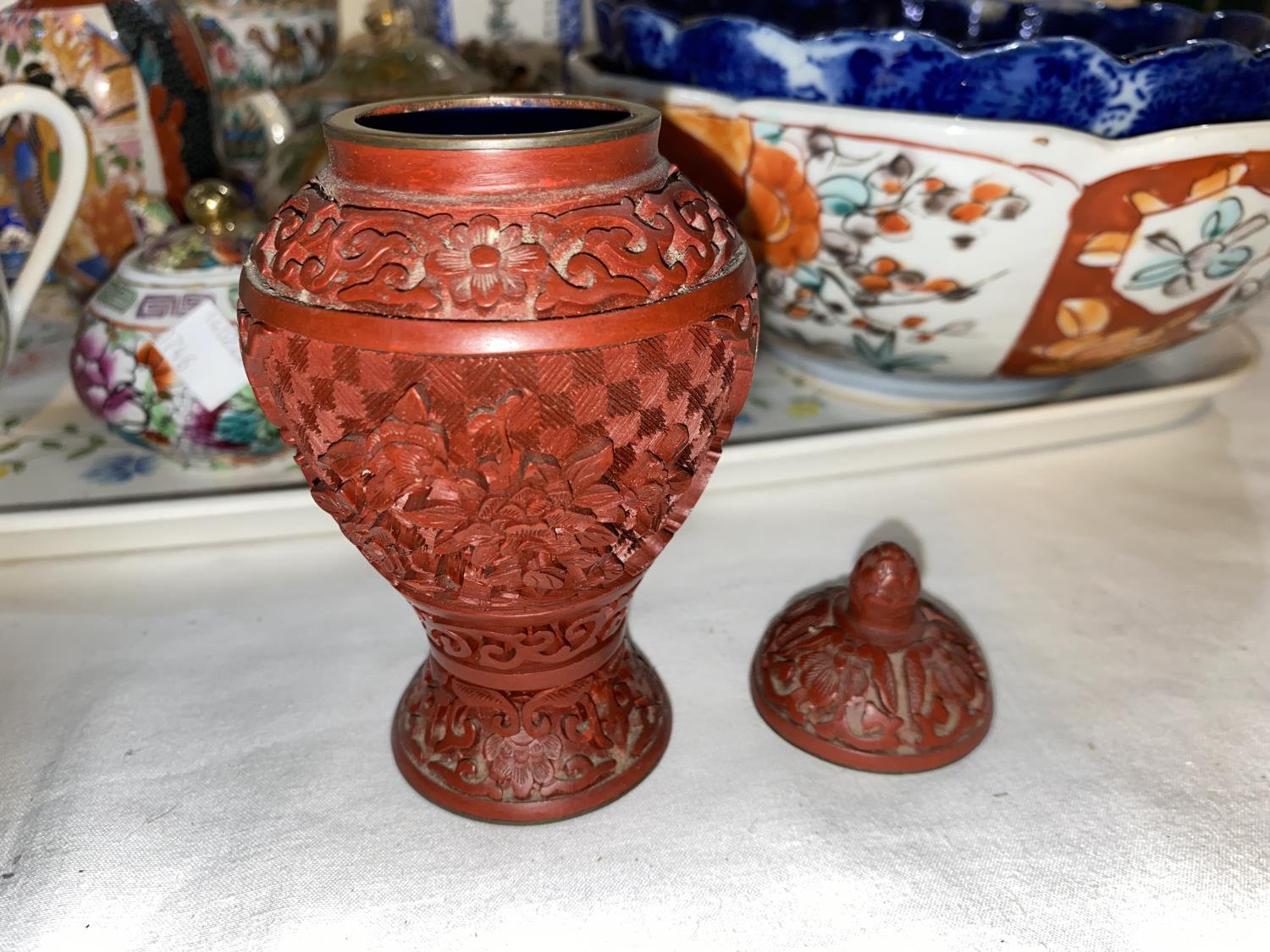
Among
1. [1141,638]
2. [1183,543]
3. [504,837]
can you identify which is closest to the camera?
[504,837]

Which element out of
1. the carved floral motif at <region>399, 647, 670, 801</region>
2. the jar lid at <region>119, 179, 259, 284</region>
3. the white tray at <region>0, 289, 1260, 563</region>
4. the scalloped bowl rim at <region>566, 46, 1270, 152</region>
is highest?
the scalloped bowl rim at <region>566, 46, 1270, 152</region>

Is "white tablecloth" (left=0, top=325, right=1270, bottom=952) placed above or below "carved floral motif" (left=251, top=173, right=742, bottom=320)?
below

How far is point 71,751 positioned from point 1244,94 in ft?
3.21

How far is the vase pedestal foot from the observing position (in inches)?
24.6

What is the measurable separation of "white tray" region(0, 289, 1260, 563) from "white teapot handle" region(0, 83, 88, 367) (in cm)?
12

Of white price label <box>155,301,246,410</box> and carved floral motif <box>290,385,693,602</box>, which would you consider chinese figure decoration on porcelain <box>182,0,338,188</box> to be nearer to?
white price label <box>155,301,246,410</box>

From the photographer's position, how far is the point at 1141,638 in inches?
30.3

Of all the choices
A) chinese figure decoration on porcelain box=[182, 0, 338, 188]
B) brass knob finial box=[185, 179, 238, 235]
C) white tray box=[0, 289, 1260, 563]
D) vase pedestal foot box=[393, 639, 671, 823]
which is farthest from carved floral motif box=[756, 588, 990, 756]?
chinese figure decoration on porcelain box=[182, 0, 338, 188]

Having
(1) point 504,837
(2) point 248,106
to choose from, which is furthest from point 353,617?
(2) point 248,106

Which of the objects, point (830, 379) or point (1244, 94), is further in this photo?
point (830, 379)

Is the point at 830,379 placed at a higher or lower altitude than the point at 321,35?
lower

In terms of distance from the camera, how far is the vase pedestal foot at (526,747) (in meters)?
0.62

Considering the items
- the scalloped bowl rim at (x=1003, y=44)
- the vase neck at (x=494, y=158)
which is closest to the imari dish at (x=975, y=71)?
the scalloped bowl rim at (x=1003, y=44)

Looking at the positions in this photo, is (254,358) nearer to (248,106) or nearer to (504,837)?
(504,837)
